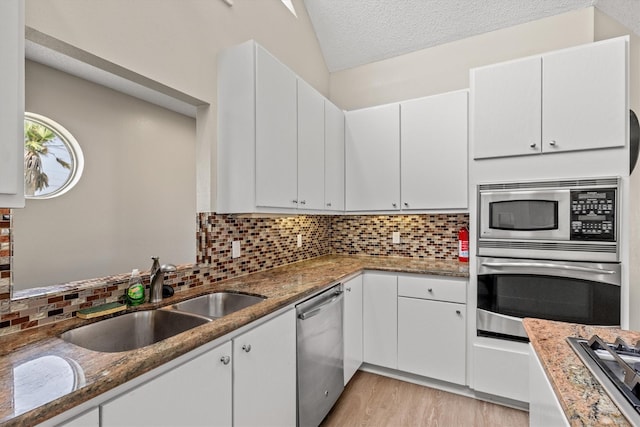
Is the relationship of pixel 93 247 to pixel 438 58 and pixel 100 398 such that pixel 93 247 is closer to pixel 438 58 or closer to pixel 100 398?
pixel 100 398

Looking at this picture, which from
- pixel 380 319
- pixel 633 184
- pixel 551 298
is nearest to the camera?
pixel 551 298

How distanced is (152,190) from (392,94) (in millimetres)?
3112

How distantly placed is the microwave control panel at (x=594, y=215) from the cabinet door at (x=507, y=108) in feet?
1.35

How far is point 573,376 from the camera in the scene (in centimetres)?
77

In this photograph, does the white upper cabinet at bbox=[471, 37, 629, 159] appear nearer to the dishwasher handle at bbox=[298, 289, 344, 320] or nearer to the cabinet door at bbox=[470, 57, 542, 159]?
the cabinet door at bbox=[470, 57, 542, 159]

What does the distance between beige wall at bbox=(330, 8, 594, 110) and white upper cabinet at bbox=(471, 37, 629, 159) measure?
Result: 0.69m

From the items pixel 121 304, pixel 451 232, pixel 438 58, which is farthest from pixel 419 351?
pixel 438 58

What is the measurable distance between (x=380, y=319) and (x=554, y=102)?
196cm

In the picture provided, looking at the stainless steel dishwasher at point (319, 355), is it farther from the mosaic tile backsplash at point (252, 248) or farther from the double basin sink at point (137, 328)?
the mosaic tile backsplash at point (252, 248)

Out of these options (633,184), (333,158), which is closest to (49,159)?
(333,158)

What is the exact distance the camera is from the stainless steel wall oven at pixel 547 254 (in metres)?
1.85

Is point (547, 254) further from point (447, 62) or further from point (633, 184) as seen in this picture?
point (447, 62)

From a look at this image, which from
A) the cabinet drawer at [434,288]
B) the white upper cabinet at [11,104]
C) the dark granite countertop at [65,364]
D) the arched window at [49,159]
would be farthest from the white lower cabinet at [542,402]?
the arched window at [49,159]

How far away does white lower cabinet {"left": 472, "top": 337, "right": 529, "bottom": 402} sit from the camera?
6.81ft
